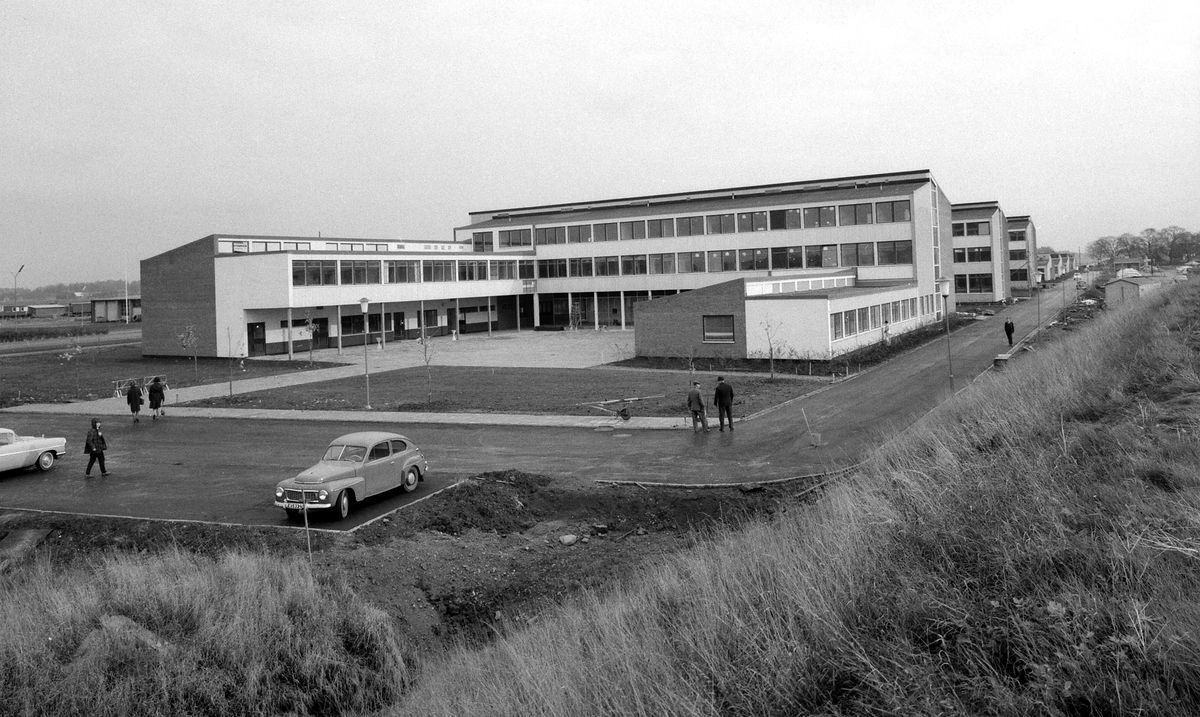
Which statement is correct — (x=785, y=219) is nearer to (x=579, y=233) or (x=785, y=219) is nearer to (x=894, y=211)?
(x=894, y=211)

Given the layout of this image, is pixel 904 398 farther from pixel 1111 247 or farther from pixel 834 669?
pixel 1111 247

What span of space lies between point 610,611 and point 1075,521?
4901mm

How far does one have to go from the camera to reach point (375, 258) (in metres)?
65.7

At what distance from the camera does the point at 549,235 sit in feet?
277

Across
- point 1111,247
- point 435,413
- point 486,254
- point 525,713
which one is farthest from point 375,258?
point 1111,247

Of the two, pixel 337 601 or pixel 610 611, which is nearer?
pixel 610 611

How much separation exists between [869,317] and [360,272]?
37497 mm

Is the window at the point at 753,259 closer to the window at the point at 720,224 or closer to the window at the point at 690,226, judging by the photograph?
the window at the point at 720,224

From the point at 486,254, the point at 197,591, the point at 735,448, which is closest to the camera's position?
the point at 197,591

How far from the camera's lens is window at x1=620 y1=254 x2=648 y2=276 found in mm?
78000

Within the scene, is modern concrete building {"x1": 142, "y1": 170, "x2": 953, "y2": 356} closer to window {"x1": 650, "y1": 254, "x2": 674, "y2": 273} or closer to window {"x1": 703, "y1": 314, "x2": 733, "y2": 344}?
window {"x1": 650, "y1": 254, "x2": 674, "y2": 273}

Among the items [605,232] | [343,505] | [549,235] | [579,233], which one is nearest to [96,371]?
[549,235]

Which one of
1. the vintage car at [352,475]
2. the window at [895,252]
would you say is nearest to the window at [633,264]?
the window at [895,252]

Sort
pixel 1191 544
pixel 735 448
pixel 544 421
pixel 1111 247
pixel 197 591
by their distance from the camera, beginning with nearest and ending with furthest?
pixel 1191 544 < pixel 197 591 < pixel 735 448 < pixel 544 421 < pixel 1111 247
